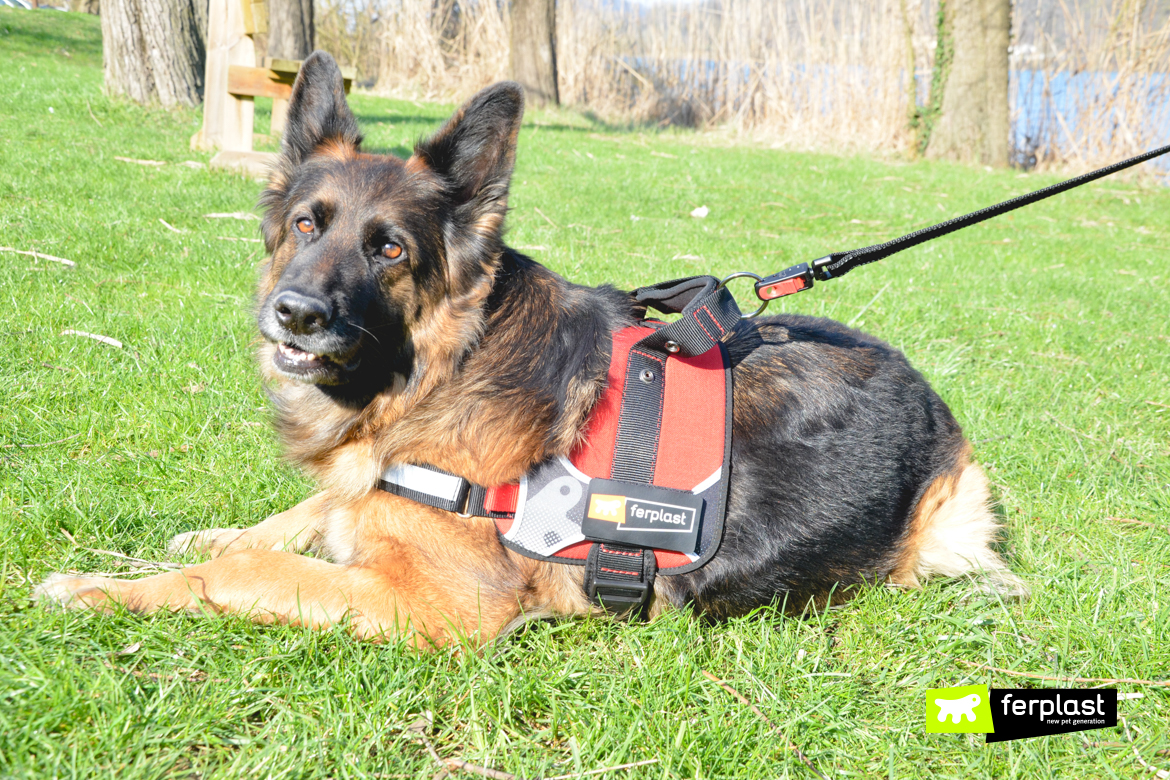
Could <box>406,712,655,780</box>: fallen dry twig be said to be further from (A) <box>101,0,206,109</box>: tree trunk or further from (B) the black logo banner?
(A) <box>101,0,206,109</box>: tree trunk

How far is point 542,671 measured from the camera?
8.49 feet

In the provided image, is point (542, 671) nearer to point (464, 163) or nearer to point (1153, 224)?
point (464, 163)

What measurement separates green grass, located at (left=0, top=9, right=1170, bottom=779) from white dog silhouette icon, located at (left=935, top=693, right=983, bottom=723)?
0.25 feet

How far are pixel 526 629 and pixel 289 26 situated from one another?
19.6m

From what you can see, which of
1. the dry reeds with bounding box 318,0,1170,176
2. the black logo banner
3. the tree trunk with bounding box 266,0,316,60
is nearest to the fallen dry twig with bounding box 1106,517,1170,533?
the black logo banner

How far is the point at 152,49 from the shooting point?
12039mm

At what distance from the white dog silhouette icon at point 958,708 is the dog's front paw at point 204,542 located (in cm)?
287

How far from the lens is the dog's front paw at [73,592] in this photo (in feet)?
8.19

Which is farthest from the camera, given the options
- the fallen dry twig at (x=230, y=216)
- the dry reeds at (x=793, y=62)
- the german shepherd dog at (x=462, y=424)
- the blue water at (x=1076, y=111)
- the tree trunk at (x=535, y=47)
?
the tree trunk at (x=535, y=47)

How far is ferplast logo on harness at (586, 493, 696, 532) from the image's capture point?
266 cm

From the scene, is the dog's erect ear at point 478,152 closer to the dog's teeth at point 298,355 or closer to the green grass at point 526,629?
the dog's teeth at point 298,355

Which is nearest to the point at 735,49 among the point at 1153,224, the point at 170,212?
the point at 1153,224

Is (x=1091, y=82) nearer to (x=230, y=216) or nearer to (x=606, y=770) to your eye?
(x=230, y=216)

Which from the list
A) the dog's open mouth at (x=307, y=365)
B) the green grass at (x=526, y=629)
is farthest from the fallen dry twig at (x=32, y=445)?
the dog's open mouth at (x=307, y=365)
